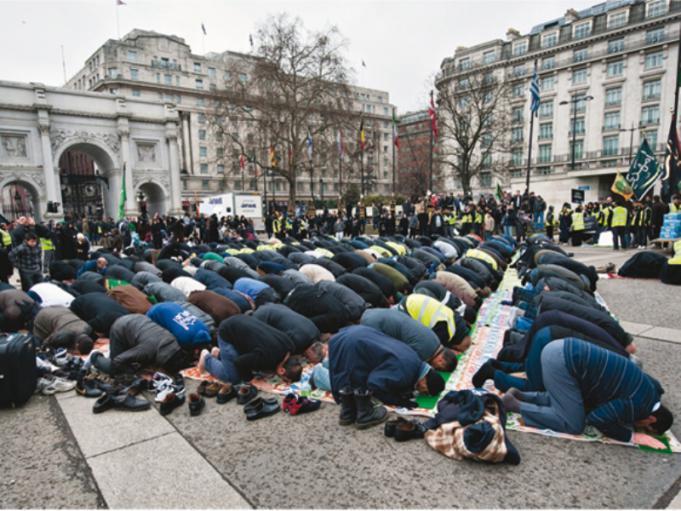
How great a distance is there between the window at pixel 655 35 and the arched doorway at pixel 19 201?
66.1 meters

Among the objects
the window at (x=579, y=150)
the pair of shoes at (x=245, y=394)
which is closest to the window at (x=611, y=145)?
the window at (x=579, y=150)

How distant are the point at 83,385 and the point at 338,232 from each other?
1838cm

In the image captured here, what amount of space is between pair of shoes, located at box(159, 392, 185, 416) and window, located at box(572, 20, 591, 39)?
65657mm

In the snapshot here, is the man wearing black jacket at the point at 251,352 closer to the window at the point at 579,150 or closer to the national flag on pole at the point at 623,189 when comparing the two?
the national flag on pole at the point at 623,189

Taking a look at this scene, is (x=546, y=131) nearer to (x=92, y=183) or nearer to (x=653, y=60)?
(x=653, y=60)

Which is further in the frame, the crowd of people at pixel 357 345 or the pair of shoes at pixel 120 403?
the pair of shoes at pixel 120 403

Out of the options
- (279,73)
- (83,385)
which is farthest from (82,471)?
(279,73)

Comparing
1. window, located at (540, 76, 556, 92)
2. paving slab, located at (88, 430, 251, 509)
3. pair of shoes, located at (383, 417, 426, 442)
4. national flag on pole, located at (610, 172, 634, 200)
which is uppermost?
window, located at (540, 76, 556, 92)

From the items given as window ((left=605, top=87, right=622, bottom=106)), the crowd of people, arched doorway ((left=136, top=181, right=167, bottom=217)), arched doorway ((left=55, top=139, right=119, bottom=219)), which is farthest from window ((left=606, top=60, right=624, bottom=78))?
arched doorway ((left=55, top=139, right=119, bottom=219))

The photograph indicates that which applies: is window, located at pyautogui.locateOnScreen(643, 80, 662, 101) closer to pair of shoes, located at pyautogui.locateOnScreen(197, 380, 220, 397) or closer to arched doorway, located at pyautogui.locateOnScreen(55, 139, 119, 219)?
arched doorway, located at pyautogui.locateOnScreen(55, 139, 119, 219)

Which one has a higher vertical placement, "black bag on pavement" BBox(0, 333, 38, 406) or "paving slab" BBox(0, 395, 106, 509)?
"black bag on pavement" BBox(0, 333, 38, 406)

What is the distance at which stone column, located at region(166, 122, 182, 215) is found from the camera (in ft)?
137

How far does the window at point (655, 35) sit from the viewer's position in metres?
A: 47.3

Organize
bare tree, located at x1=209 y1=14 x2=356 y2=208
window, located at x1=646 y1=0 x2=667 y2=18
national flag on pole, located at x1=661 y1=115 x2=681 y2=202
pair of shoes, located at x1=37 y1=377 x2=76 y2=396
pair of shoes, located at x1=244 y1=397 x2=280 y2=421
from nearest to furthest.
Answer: pair of shoes, located at x1=244 y1=397 x2=280 y2=421
pair of shoes, located at x1=37 y1=377 x2=76 y2=396
national flag on pole, located at x1=661 y1=115 x2=681 y2=202
bare tree, located at x1=209 y1=14 x2=356 y2=208
window, located at x1=646 y1=0 x2=667 y2=18
